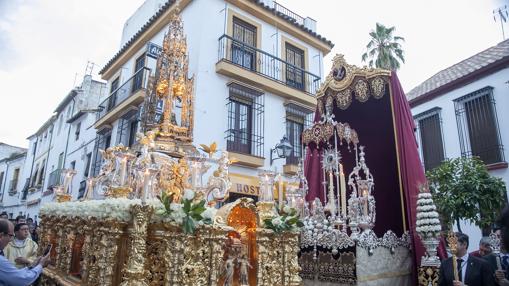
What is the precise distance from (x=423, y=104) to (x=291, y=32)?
5934mm

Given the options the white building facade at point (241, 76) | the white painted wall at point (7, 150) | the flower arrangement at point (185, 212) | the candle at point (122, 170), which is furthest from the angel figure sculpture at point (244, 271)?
the white painted wall at point (7, 150)

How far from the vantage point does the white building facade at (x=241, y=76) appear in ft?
33.7

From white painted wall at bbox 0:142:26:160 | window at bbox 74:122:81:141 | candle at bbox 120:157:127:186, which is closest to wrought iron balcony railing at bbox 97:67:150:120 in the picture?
window at bbox 74:122:81:141

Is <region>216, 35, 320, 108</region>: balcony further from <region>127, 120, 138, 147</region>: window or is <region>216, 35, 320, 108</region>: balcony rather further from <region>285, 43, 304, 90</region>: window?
<region>127, 120, 138, 147</region>: window

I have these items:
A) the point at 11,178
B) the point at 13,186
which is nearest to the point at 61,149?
the point at 13,186

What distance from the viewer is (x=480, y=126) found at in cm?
1120

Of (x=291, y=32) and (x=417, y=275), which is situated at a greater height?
(x=291, y=32)

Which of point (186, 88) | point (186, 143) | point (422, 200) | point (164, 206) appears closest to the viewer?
point (164, 206)

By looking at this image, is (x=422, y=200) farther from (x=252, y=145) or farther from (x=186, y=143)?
(x=252, y=145)

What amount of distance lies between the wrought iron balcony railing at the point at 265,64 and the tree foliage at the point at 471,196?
5887mm

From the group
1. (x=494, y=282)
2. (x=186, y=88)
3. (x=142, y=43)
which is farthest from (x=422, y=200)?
(x=142, y=43)

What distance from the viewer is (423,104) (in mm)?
13484

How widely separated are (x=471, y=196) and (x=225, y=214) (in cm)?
661

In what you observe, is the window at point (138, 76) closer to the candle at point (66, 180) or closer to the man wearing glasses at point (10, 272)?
the candle at point (66, 180)
